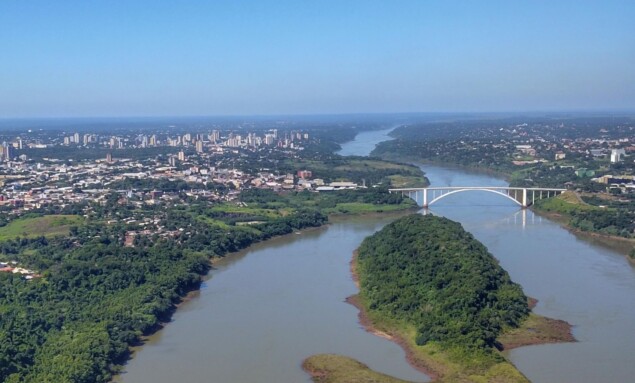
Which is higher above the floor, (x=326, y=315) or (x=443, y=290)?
(x=443, y=290)

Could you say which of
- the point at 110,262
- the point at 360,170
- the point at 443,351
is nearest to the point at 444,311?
the point at 443,351

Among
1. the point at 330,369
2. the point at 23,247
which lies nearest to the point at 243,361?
the point at 330,369

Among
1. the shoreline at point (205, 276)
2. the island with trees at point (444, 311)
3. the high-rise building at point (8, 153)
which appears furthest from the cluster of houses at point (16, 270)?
the high-rise building at point (8, 153)

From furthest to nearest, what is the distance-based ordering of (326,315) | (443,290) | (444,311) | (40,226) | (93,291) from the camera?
1. (40,226)
2. (93,291)
3. (326,315)
4. (443,290)
5. (444,311)

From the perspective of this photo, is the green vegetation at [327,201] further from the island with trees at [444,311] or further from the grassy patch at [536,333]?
the grassy patch at [536,333]

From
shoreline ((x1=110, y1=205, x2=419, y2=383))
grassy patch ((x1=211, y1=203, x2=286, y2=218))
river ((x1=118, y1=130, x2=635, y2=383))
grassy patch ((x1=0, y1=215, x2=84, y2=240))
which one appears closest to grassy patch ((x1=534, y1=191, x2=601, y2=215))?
river ((x1=118, y1=130, x2=635, y2=383))

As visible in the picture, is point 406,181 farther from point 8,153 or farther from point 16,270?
point 8,153
